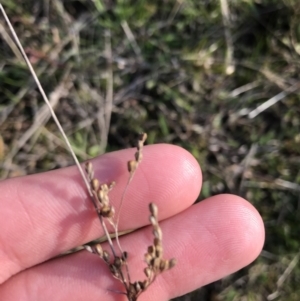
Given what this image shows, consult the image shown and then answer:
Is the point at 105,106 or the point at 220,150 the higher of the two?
the point at 105,106

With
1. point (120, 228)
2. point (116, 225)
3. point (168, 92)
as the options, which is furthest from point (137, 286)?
point (168, 92)

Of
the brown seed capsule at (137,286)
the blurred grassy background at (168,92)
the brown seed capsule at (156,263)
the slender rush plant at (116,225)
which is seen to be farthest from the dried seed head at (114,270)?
the blurred grassy background at (168,92)

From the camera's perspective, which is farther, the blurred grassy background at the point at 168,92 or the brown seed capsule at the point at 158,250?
the blurred grassy background at the point at 168,92

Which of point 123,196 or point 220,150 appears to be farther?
point 220,150

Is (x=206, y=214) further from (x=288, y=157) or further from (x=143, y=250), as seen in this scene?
(x=288, y=157)

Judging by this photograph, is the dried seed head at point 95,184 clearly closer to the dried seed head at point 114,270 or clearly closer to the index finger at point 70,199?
the index finger at point 70,199

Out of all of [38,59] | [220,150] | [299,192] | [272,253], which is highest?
[38,59]

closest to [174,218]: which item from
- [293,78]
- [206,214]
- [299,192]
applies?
[206,214]
